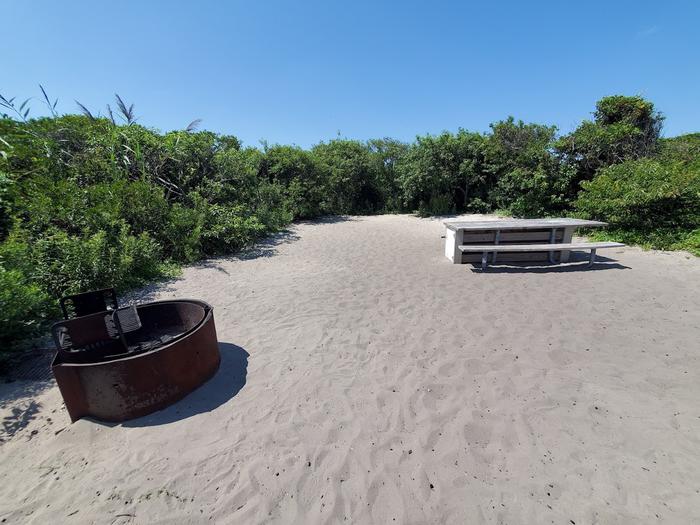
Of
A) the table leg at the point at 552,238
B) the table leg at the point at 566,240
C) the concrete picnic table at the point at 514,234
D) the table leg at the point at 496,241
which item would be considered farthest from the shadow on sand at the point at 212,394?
the table leg at the point at 566,240

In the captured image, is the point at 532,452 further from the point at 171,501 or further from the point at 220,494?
the point at 171,501

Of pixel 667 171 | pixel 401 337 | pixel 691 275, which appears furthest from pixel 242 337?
pixel 667 171

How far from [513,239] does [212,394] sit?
6.90 metres

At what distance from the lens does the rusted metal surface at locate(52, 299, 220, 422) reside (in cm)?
244

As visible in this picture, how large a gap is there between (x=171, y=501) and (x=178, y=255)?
6.61m

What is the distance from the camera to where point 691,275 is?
19.2ft

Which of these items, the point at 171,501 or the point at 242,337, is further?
the point at 242,337

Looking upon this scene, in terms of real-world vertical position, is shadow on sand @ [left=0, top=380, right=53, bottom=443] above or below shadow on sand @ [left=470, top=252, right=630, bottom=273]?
below

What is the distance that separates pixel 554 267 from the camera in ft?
21.8

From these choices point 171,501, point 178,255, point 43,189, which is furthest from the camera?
point 178,255

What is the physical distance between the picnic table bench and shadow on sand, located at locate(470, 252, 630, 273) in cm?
15

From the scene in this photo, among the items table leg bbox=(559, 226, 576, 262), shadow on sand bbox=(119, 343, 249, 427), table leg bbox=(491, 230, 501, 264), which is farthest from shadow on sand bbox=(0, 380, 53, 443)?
table leg bbox=(559, 226, 576, 262)

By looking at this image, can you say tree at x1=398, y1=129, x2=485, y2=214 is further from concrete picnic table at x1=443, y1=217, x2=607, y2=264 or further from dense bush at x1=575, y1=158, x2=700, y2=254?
concrete picnic table at x1=443, y1=217, x2=607, y2=264

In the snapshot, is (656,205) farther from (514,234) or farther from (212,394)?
(212,394)
